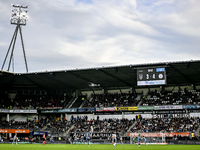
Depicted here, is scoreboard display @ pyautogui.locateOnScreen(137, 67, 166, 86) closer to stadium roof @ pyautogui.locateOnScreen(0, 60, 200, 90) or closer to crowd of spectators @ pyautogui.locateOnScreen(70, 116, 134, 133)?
stadium roof @ pyautogui.locateOnScreen(0, 60, 200, 90)

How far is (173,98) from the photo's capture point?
53219 millimetres

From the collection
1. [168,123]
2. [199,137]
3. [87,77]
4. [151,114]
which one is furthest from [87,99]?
[199,137]

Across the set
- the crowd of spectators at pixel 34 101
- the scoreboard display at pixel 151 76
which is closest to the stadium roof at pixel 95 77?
the scoreboard display at pixel 151 76

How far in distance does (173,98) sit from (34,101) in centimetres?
3148

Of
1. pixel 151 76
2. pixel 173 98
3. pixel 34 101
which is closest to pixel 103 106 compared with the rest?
pixel 173 98

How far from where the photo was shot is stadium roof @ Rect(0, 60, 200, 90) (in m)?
46.6

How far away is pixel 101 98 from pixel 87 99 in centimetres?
445

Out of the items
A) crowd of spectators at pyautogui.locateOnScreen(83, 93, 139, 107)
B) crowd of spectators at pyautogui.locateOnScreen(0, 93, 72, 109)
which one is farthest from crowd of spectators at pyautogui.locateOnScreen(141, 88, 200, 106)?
crowd of spectators at pyautogui.locateOnScreen(0, 93, 72, 109)

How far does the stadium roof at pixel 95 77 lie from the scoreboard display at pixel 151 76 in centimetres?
90

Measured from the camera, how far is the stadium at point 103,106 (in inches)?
1770

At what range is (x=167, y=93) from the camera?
182 feet

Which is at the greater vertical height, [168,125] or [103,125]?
[168,125]

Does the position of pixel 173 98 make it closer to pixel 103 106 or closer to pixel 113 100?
pixel 113 100

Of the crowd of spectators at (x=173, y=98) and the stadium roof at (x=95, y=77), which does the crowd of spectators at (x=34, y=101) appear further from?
the crowd of spectators at (x=173, y=98)
